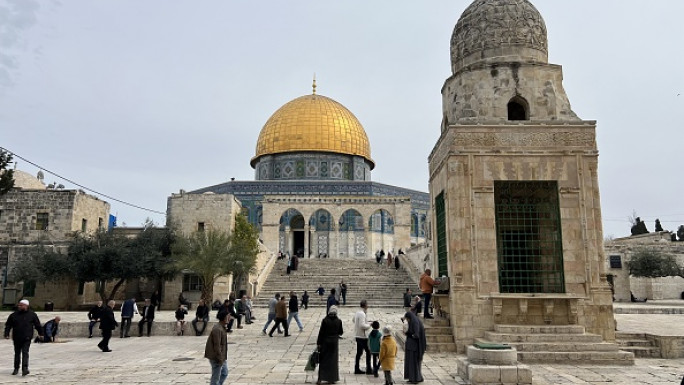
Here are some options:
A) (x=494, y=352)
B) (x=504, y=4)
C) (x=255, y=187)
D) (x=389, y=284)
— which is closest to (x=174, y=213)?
(x=389, y=284)

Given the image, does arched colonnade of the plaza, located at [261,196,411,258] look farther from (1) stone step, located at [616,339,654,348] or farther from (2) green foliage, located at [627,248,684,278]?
(1) stone step, located at [616,339,654,348]

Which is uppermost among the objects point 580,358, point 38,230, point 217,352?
point 38,230

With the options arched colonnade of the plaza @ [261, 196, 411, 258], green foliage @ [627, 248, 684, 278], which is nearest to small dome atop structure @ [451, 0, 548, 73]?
green foliage @ [627, 248, 684, 278]

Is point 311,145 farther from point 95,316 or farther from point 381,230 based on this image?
point 95,316

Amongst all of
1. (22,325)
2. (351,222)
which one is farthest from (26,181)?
(22,325)

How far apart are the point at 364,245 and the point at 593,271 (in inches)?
977

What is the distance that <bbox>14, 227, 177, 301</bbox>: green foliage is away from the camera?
784 inches

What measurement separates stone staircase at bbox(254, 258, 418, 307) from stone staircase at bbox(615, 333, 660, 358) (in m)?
11.0

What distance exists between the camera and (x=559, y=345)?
27.9 feet

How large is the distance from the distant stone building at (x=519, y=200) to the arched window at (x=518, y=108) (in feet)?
0.09

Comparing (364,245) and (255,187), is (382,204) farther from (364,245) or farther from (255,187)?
(255,187)

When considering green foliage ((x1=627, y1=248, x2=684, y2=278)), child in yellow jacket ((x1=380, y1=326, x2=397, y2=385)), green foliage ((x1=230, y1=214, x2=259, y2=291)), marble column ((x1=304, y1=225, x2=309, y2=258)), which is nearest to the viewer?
child in yellow jacket ((x1=380, y1=326, x2=397, y2=385))

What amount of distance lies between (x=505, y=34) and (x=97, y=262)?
1704 cm

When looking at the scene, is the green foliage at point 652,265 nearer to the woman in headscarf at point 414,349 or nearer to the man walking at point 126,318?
the woman in headscarf at point 414,349
